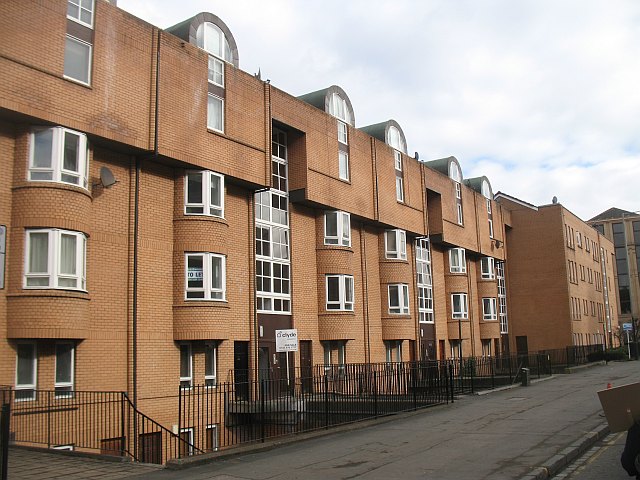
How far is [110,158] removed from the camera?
1975cm

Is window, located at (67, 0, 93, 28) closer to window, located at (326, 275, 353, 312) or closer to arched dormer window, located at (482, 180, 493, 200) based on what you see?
window, located at (326, 275, 353, 312)

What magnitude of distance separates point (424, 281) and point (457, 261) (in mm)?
4802

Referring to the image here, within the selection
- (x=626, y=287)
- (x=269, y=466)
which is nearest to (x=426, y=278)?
(x=269, y=466)

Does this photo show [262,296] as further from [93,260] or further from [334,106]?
[334,106]

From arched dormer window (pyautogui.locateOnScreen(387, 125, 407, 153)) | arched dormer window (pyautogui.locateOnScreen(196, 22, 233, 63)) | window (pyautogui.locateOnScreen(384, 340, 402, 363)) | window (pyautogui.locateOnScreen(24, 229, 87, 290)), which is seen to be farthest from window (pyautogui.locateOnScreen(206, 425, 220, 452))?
arched dormer window (pyautogui.locateOnScreen(387, 125, 407, 153))

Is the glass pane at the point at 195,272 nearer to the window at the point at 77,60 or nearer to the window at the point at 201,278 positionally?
the window at the point at 201,278

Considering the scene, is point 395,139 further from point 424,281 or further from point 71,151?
point 71,151

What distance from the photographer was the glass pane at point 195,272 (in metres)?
21.2

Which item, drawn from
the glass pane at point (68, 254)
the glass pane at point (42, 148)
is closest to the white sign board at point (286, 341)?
the glass pane at point (68, 254)

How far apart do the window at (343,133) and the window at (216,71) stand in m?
8.22

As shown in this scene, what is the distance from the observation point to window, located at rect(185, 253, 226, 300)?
21156 millimetres

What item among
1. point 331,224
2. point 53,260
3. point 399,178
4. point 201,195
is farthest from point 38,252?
point 399,178

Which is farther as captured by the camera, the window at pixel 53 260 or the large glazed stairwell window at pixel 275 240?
the large glazed stairwell window at pixel 275 240

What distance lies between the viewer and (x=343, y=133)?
30.6 metres
